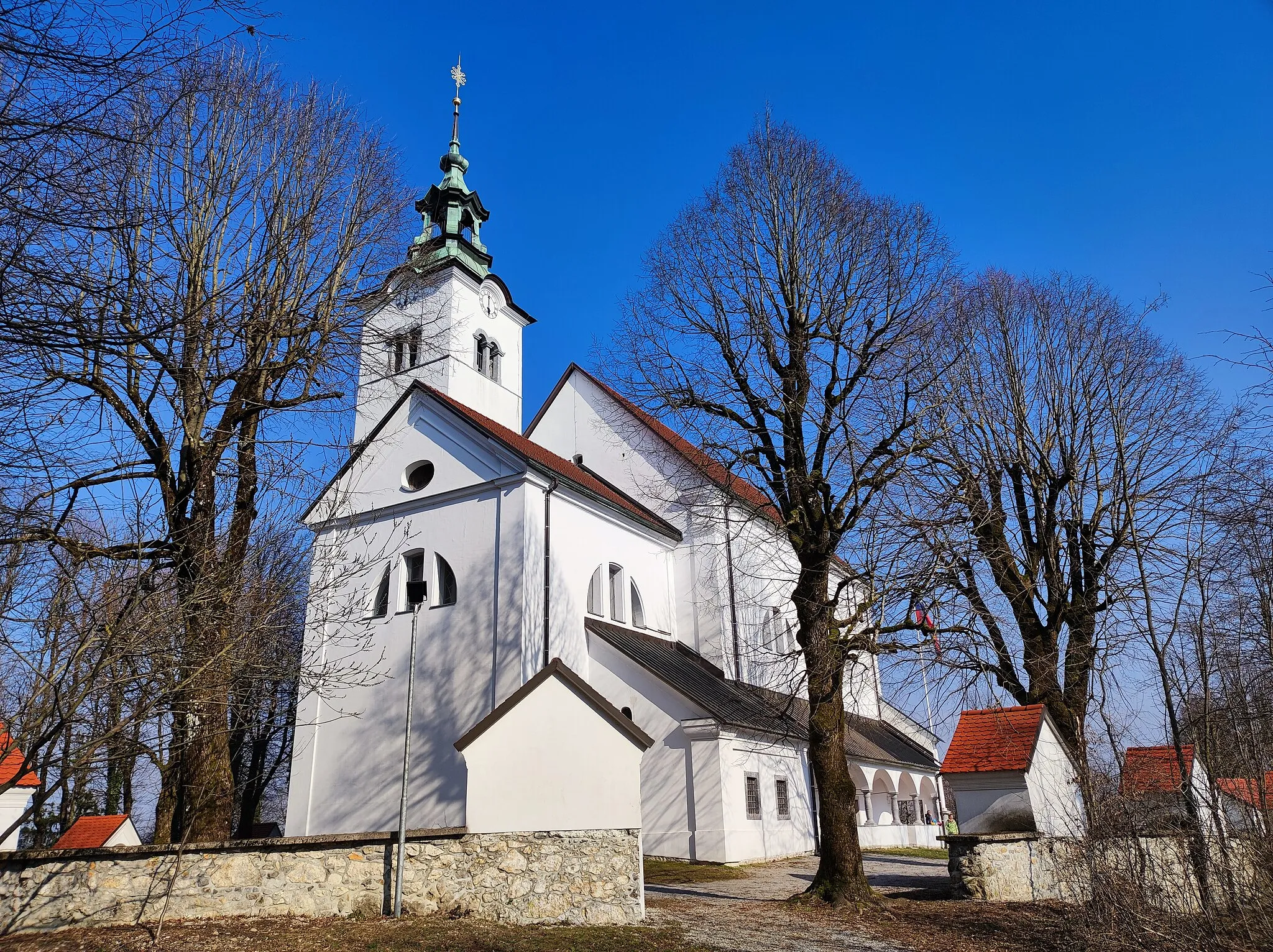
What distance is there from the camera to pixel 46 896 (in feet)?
27.7

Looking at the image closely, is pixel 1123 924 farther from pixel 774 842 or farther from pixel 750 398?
pixel 774 842

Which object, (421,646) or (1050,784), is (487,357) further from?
(1050,784)

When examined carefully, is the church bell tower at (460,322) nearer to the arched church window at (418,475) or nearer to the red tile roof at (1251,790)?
the arched church window at (418,475)

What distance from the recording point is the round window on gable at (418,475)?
72.7 feet

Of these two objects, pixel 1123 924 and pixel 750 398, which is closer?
pixel 1123 924

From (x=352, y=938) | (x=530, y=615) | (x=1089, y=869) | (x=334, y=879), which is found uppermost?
(x=530, y=615)

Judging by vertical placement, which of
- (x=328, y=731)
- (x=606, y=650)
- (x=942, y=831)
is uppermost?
(x=606, y=650)

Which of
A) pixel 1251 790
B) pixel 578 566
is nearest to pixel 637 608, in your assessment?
pixel 578 566

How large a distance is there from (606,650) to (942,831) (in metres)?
18.0

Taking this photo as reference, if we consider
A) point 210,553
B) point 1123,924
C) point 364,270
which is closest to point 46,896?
point 210,553

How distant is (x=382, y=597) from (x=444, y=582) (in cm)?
190

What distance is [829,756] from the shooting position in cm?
1264

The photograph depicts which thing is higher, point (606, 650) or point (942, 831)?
point (606, 650)

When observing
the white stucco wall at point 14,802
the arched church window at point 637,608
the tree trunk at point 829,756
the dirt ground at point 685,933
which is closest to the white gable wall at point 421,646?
the arched church window at point 637,608
